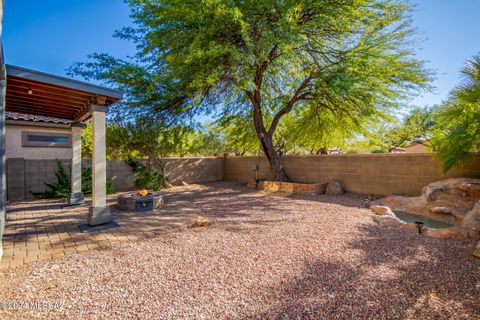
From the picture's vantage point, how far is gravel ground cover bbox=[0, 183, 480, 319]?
222 cm

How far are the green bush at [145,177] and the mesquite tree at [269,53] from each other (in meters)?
2.98

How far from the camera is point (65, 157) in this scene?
9.19 metres

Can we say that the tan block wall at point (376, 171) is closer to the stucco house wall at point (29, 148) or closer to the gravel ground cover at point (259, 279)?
the gravel ground cover at point (259, 279)

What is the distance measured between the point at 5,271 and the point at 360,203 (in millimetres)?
7838

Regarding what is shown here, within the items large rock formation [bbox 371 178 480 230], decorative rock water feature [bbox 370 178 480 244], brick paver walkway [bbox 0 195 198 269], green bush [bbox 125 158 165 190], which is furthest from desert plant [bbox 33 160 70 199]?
large rock formation [bbox 371 178 480 230]

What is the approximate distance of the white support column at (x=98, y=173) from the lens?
469 centimetres

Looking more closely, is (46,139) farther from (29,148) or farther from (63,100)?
(63,100)

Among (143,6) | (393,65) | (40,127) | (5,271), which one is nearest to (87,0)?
(143,6)

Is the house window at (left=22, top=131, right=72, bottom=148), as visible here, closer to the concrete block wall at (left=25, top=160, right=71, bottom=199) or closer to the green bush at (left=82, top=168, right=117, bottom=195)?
the concrete block wall at (left=25, top=160, right=71, bottom=199)

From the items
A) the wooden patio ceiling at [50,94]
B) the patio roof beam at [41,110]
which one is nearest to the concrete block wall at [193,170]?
the patio roof beam at [41,110]

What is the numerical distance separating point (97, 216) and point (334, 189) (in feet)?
24.7

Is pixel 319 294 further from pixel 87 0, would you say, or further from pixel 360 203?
pixel 87 0

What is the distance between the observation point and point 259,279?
9.11ft

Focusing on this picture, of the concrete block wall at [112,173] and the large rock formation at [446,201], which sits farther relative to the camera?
the concrete block wall at [112,173]
